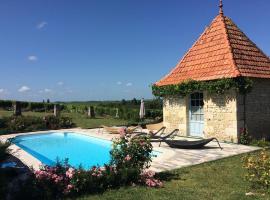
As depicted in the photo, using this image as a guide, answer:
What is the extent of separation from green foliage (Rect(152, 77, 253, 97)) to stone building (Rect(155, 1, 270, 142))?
0.66ft

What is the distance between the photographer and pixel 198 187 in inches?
314

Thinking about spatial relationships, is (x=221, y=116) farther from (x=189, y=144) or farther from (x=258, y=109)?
(x=189, y=144)

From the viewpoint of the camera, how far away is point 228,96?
582 inches

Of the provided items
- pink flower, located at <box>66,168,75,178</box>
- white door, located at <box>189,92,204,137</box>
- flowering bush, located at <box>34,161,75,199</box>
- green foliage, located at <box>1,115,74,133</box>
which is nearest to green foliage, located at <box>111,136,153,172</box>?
pink flower, located at <box>66,168,75,178</box>

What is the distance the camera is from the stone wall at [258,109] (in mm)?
14922

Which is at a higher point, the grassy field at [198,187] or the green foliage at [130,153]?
the green foliage at [130,153]

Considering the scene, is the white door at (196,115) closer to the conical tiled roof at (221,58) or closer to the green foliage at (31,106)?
the conical tiled roof at (221,58)

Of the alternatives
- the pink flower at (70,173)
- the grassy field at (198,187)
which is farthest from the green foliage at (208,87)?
the pink flower at (70,173)

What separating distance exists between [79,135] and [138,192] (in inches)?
529

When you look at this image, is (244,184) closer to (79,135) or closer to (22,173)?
(22,173)

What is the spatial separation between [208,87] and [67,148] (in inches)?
320

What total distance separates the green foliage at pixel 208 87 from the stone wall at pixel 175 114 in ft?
1.47

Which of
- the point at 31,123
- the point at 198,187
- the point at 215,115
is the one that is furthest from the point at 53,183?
the point at 31,123

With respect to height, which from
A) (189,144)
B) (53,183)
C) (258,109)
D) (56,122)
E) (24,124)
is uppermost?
(258,109)
